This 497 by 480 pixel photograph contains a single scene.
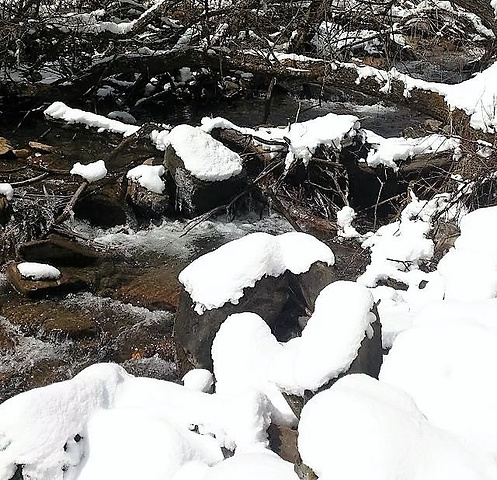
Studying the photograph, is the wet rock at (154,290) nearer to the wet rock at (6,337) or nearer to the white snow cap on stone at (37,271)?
the white snow cap on stone at (37,271)

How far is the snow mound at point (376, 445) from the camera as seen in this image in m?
1.79

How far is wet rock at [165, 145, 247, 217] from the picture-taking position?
5742mm

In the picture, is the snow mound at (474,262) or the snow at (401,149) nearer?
the snow mound at (474,262)

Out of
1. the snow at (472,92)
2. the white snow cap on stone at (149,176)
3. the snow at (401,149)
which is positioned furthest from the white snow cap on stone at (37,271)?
the snow at (472,92)

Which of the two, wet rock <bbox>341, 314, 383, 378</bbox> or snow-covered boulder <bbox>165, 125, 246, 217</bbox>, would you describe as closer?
wet rock <bbox>341, 314, 383, 378</bbox>

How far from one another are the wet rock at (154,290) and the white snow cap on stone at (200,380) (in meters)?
1.19

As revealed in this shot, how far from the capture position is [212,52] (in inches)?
331

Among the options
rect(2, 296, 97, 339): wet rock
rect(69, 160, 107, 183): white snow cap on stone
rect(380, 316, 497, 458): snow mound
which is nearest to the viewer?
rect(380, 316, 497, 458): snow mound

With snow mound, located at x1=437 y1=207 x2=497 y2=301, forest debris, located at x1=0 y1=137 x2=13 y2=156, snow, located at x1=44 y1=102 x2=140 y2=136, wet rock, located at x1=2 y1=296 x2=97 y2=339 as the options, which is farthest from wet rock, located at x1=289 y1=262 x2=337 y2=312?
forest debris, located at x1=0 y1=137 x2=13 y2=156

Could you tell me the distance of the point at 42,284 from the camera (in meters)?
4.59

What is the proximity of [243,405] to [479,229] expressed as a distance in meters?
1.92

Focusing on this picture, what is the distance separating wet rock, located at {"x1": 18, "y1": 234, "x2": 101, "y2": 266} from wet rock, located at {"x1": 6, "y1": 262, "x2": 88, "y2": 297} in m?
0.21

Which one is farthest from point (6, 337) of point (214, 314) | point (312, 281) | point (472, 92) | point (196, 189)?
point (472, 92)

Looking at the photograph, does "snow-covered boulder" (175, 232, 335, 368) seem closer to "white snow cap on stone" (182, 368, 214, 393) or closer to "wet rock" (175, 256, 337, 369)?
"wet rock" (175, 256, 337, 369)
